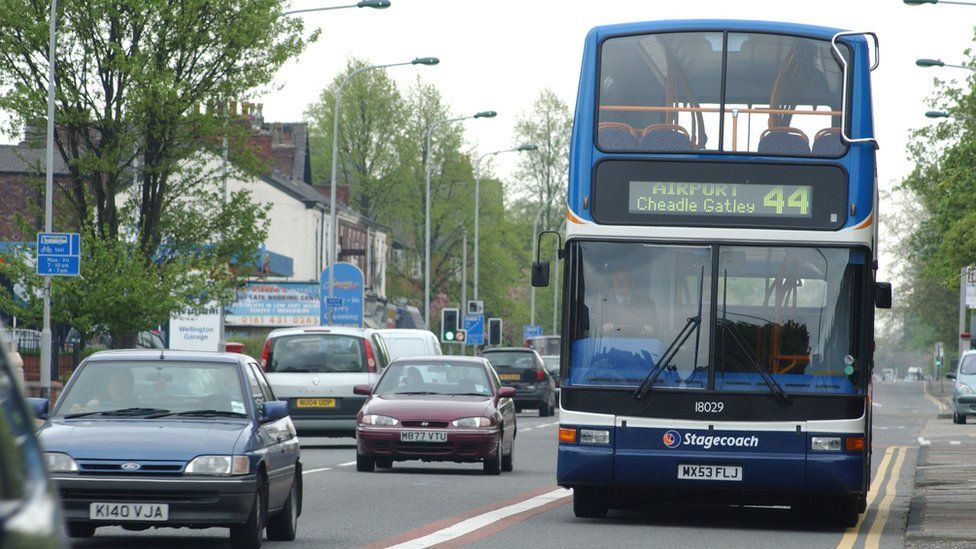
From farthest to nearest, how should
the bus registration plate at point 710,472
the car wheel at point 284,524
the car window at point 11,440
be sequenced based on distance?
the bus registration plate at point 710,472, the car wheel at point 284,524, the car window at point 11,440

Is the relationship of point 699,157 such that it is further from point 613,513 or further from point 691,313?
point 613,513

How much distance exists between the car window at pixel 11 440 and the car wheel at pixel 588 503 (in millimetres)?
11815

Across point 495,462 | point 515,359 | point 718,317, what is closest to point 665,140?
point 718,317

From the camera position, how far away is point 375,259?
4021 inches

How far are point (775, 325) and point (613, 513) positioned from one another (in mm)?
3009

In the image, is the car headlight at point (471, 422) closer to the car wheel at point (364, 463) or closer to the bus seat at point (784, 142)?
the car wheel at point (364, 463)

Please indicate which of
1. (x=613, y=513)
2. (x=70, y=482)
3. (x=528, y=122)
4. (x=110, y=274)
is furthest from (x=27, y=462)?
(x=528, y=122)

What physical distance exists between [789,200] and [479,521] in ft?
11.8

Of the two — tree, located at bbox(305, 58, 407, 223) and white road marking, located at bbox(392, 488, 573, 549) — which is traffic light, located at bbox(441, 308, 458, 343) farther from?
white road marking, located at bbox(392, 488, 573, 549)

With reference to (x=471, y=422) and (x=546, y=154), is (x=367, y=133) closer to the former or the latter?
(x=546, y=154)

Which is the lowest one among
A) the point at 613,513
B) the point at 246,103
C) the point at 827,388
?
the point at 613,513

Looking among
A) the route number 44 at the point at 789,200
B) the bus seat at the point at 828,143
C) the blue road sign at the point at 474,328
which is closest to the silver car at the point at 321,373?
the route number 44 at the point at 789,200

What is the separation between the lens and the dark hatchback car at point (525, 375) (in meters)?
46.3

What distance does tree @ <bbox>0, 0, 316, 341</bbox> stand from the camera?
114ft
